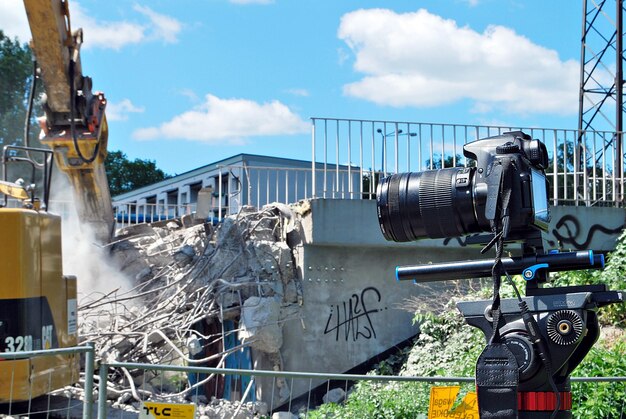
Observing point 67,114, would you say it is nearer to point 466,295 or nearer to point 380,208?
point 466,295

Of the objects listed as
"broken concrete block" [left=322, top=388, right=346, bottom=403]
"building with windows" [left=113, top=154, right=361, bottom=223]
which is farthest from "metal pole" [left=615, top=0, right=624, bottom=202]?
"broken concrete block" [left=322, top=388, right=346, bottom=403]

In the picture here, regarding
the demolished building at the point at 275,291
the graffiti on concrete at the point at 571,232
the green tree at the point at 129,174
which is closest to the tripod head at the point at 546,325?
the demolished building at the point at 275,291

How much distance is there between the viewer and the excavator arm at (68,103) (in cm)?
1045

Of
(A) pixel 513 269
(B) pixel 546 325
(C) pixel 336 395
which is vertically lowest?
(C) pixel 336 395

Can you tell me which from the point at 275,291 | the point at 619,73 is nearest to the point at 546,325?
the point at 275,291

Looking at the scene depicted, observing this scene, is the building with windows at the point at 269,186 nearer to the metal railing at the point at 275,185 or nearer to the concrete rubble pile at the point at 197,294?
the metal railing at the point at 275,185

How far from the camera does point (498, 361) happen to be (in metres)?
2.92

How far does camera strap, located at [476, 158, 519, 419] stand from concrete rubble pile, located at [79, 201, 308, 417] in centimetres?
735

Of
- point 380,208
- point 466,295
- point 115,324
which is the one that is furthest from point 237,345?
point 380,208

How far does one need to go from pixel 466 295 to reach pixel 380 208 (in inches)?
309

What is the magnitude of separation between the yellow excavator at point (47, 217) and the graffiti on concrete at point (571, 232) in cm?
680

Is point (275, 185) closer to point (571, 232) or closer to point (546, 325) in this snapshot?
point (571, 232)

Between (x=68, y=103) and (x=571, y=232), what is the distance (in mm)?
7535

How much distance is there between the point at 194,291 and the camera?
11648mm
